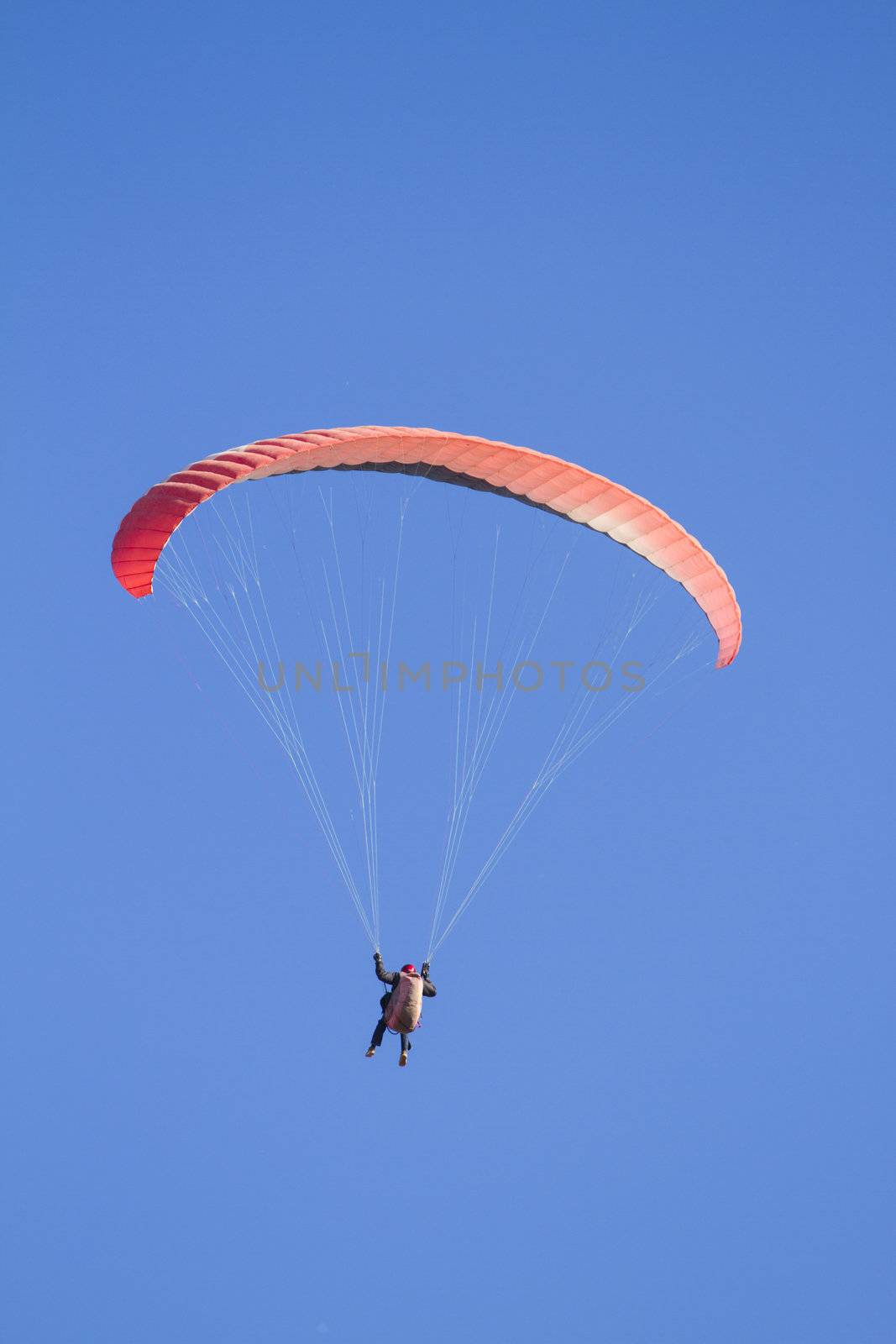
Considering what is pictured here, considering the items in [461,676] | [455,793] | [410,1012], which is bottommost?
[410,1012]

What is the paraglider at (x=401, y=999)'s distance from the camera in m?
20.5

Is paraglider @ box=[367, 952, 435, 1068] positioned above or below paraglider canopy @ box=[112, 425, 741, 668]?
below

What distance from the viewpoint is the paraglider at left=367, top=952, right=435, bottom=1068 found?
20.5 metres

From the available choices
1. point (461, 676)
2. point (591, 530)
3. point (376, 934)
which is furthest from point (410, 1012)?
point (591, 530)

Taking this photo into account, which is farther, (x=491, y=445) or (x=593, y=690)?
(x=593, y=690)

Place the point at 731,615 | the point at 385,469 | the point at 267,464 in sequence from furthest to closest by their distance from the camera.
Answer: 1. the point at 731,615
2. the point at 385,469
3. the point at 267,464

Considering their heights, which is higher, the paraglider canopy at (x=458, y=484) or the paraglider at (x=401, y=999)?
Result: the paraglider canopy at (x=458, y=484)

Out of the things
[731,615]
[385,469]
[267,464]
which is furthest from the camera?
[731,615]

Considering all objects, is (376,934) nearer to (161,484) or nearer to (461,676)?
(461,676)

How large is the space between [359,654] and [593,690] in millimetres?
2683

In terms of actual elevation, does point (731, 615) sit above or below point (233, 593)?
above

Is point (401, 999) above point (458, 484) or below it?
below

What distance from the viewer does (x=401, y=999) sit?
20.6 meters

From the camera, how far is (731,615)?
74.1 ft
